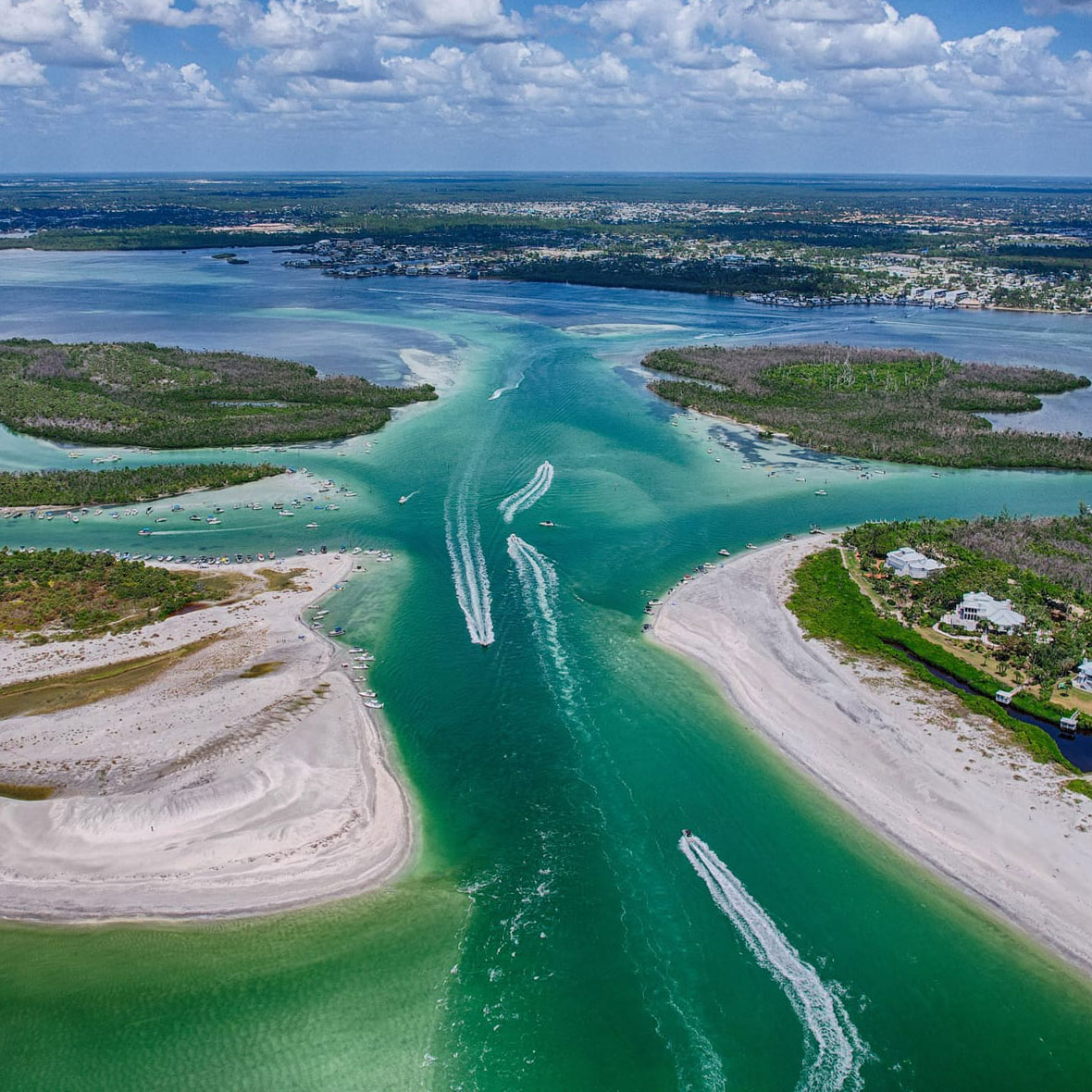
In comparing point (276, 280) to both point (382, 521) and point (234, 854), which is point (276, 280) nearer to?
point (382, 521)

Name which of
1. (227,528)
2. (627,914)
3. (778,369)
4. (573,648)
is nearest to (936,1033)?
(627,914)

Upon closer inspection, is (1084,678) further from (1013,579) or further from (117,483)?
(117,483)

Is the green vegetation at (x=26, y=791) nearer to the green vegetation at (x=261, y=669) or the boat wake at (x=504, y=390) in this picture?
the green vegetation at (x=261, y=669)

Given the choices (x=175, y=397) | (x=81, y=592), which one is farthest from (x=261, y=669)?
(x=175, y=397)

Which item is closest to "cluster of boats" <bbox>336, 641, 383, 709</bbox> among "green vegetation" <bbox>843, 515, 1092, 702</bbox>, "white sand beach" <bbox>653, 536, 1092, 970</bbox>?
"white sand beach" <bbox>653, 536, 1092, 970</bbox>

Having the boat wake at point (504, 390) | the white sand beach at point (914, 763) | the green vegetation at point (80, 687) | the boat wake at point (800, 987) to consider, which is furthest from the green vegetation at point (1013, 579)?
the boat wake at point (504, 390)
